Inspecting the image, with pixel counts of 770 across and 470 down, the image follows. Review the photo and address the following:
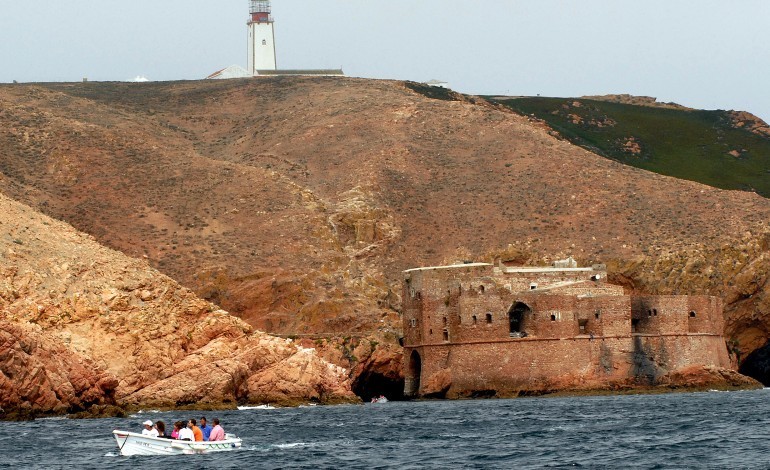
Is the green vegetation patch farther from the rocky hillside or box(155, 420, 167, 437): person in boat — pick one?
box(155, 420, 167, 437): person in boat

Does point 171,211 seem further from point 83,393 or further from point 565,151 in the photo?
point 83,393

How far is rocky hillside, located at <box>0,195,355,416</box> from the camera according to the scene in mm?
76375

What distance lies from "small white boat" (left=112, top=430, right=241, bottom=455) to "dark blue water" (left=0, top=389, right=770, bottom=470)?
1.53ft

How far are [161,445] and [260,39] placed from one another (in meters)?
92.6

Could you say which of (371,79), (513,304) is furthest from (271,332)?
(371,79)

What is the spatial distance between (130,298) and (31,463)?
26.9 m

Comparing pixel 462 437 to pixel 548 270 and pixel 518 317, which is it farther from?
pixel 548 270

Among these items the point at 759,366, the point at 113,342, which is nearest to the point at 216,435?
the point at 113,342

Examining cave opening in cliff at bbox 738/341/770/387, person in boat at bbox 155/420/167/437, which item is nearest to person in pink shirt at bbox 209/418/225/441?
person in boat at bbox 155/420/167/437

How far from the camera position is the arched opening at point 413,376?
9825 centimetres

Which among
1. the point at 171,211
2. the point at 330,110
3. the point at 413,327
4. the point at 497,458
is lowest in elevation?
the point at 497,458

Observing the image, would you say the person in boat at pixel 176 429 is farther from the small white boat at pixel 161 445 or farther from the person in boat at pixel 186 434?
the small white boat at pixel 161 445

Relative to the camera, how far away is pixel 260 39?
151 m

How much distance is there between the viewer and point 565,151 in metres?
128
